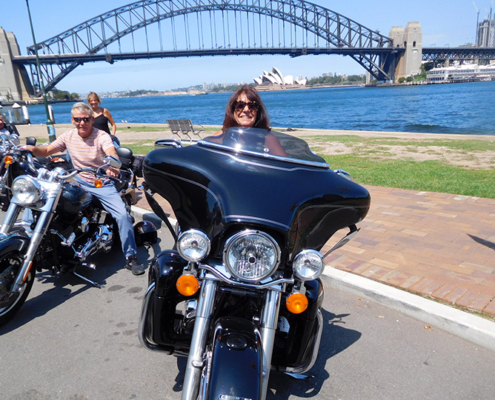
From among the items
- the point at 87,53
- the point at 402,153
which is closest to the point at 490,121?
the point at 402,153

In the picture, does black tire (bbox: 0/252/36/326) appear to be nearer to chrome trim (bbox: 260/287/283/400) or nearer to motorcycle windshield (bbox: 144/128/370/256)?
motorcycle windshield (bbox: 144/128/370/256)

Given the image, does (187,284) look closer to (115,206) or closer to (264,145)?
(264,145)

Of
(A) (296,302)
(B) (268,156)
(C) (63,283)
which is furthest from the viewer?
(C) (63,283)

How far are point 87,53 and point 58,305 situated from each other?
89.2m

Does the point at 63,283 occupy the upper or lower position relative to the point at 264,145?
lower

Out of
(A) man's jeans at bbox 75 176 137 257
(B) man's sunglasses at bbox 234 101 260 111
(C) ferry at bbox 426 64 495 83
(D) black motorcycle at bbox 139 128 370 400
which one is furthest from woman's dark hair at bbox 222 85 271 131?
(C) ferry at bbox 426 64 495 83

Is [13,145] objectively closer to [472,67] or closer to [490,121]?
[490,121]

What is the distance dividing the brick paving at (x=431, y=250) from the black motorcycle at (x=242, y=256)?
158 cm

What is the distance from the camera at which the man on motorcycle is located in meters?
4.02

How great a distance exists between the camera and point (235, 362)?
1.69 m

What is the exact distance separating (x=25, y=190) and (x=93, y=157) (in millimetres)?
1271

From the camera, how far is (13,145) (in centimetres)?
379

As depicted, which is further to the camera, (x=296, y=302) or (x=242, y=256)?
(x=296, y=302)

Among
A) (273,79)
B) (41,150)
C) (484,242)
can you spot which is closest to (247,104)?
(41,150)
